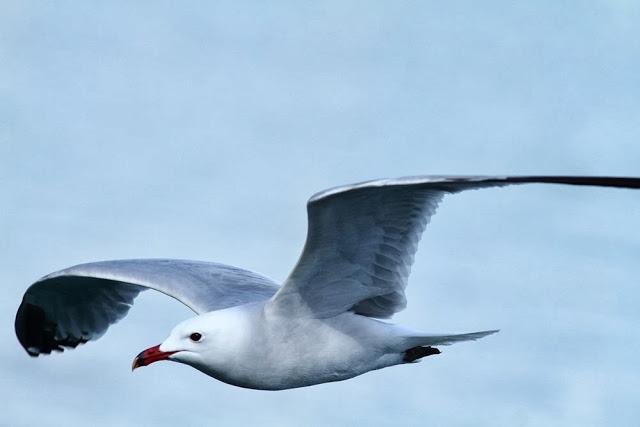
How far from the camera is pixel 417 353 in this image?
8.21 metres

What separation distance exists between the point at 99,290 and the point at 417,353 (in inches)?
143

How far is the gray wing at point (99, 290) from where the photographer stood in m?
9.33

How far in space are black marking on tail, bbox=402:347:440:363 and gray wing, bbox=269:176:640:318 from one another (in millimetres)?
327

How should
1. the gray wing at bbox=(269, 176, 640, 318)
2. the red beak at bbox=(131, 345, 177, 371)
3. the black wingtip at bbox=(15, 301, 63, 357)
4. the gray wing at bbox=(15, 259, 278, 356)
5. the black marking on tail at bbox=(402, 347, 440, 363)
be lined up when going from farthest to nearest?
the black wingtip at bbox=(15, 301, 63, 357) < the gray wing at bbox=(15, 259, 278, 356) < the black marking on tail at bbox=(402, 347, 440, 363) < the red beak at bbox=(131, 345, 177, 371) < the gray wing at bbox=(269, 176, 640, 318)

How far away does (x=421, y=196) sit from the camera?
7301 millimetres

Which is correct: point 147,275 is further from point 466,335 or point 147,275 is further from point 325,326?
point 466,335

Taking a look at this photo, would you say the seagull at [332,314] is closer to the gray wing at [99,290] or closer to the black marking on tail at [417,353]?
the black marking on tail at [417,353]

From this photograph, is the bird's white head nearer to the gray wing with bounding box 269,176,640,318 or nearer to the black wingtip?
the gray wing with bounding box 269,176,640,318

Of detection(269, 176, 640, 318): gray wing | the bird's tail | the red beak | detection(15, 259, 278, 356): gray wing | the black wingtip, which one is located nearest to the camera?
detection(269, 176, 640, 318): gray wing

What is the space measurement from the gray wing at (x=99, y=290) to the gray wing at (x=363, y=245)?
1.39 meters

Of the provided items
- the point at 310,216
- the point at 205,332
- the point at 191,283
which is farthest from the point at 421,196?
the point at 191,283

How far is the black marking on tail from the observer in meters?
8.19

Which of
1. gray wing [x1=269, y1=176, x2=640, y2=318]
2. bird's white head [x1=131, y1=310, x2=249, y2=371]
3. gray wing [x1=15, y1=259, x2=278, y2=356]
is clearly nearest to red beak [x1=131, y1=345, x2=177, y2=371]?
bird's white head [x1=131, y1=310, x2=249, y2=371]

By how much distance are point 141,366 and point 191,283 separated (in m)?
1.60
